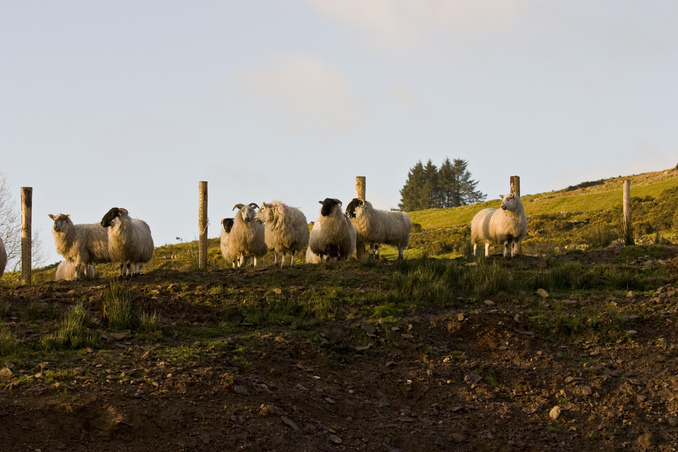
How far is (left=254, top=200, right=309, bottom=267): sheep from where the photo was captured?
18375 mm

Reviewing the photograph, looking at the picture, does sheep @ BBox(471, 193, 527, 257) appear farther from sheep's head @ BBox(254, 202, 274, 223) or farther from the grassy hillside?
sheep's head @ BBox(254, 202, 274, 223)

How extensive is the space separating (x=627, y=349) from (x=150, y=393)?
694 centimetres

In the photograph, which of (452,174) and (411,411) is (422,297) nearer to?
(411,411)

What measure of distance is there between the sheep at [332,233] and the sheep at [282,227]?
1.34 feet

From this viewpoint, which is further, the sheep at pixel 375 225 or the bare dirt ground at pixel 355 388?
the sheep at pixel 375 225

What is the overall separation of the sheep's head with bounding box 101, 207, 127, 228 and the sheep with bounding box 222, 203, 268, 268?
335cm

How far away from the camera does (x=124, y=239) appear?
17000mm

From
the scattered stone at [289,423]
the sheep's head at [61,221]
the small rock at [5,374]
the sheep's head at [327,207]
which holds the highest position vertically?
the sheep's head at [327,207]

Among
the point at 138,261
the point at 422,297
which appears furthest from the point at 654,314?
the point at 138,261

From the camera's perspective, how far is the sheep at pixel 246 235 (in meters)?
19.6

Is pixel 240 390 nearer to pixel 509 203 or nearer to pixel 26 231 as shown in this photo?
pixel 26 231

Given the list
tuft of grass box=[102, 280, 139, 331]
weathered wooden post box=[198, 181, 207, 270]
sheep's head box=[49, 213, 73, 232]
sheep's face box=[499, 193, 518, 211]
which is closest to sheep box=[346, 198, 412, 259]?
sheep's face box=[499, 193, 518, 211]

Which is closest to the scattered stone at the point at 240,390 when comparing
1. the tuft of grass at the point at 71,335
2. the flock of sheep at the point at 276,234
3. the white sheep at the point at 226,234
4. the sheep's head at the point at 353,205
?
the tuft of grass at the point at 71,335

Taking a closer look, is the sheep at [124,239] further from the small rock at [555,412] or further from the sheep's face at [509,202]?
the small rock at [555,412]
